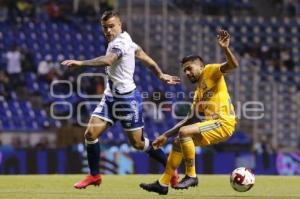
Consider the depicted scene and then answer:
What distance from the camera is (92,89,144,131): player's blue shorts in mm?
13008

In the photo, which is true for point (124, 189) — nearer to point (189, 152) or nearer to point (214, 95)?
point (189, 152)

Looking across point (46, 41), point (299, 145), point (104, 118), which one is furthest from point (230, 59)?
point (46, 41)

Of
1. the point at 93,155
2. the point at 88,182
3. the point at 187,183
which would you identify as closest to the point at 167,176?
the point at 187,183

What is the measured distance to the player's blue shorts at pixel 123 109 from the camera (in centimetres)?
1301

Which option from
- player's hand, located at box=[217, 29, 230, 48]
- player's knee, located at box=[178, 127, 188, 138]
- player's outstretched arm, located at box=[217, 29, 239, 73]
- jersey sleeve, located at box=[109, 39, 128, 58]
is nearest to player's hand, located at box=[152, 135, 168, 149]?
player's knee, located at box=[178, 127, 188, 138]

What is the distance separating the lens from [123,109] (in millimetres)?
13062

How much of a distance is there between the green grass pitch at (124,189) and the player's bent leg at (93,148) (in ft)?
0.53

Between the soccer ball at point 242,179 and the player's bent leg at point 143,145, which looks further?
the player's bent leg at point 143,145

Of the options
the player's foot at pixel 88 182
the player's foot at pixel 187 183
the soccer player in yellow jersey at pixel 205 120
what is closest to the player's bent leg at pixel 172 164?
the soccer player in yellow jersey at pixel 205 120

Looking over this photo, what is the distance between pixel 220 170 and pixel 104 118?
10.2 metres

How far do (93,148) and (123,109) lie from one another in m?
0.73

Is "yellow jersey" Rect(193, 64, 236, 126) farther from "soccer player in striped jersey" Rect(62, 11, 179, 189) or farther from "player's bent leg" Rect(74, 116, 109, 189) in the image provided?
"player's bent leg" Rect(74, 116, 109, 189)

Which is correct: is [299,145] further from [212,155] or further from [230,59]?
[230,59]

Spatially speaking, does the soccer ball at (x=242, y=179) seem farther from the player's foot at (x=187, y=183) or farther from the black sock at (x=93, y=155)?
the black sock at (x=93, y=155)
